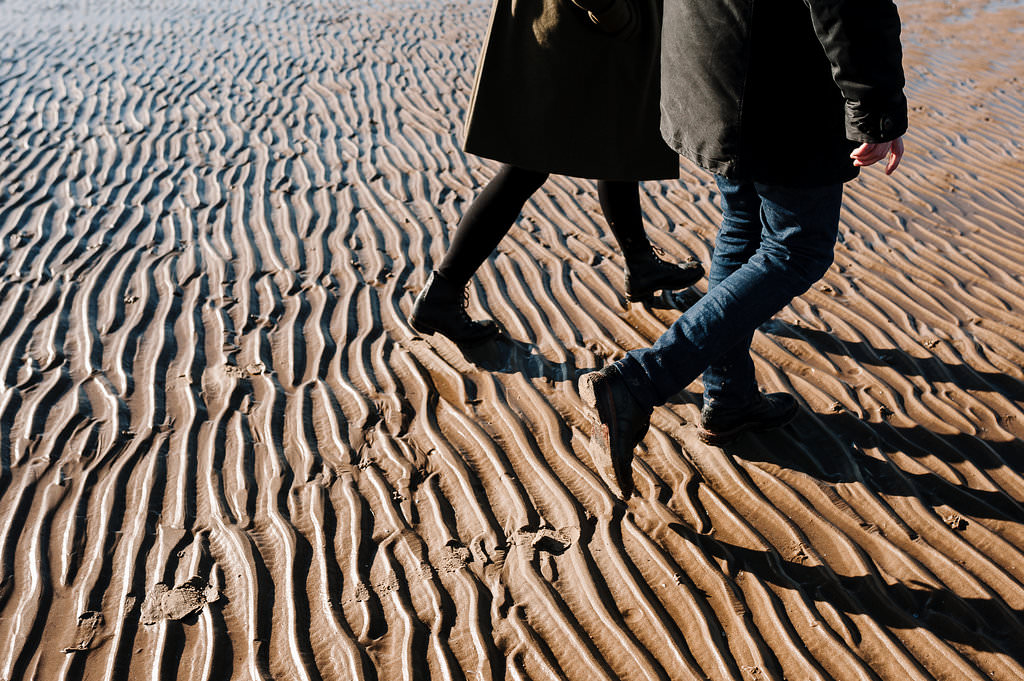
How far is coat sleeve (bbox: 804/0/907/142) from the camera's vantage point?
151 cm

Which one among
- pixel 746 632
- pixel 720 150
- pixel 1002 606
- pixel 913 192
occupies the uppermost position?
pixel 720 150

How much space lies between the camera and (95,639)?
1937 mm

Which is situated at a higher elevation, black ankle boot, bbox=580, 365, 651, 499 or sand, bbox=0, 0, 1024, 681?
black ankle boot, bbox=580, 365, 651, 499

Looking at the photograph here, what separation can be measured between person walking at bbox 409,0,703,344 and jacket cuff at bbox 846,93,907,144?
3.11 ft

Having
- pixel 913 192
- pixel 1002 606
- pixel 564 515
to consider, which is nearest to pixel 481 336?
pixel 564 515

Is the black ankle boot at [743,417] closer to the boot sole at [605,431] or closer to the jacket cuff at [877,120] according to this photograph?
the boot sole at [605,431]

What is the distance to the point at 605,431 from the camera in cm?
206

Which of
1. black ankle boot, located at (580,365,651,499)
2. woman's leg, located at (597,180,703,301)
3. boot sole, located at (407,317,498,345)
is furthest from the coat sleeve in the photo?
boot sole, located at (407,317,498,345)

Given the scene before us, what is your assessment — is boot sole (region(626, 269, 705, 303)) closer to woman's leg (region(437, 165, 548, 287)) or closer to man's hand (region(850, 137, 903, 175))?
woman's leg (region(437, 165, 548, 287))

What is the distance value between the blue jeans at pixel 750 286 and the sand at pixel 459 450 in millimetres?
504

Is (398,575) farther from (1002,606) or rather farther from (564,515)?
(1002,606)

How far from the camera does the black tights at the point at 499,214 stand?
2762mm

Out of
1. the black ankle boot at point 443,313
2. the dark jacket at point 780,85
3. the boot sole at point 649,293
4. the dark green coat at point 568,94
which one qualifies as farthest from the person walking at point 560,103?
the boot sole at point 649,293

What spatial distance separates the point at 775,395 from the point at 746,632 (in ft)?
3.09
